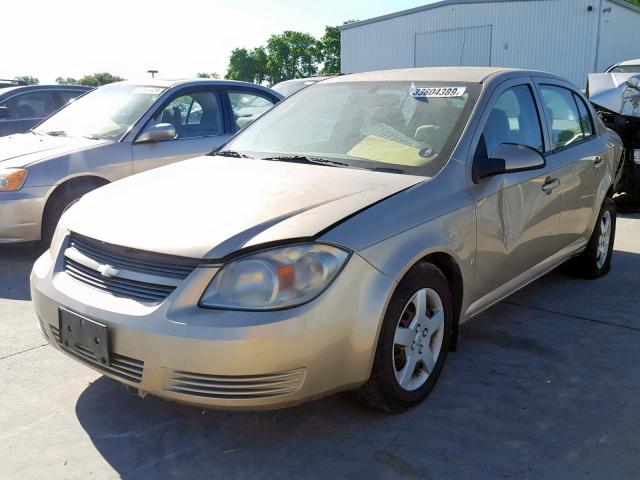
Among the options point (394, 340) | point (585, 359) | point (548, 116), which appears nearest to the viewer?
point (394, 340)

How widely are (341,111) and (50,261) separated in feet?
6.01

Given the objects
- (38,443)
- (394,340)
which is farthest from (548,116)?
(38,443)

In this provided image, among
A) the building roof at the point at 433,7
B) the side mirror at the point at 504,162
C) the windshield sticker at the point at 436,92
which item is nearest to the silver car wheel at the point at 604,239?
the side mirror at the point at 504,162

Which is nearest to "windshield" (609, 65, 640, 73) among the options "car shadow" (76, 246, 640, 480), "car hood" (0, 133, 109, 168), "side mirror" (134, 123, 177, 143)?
"side mirror" (134, 123, 177, 143)

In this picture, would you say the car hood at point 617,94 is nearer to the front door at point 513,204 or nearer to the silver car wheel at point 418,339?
the front door at point 513,204

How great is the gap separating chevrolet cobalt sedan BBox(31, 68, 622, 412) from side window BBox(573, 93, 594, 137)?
71 centimetres

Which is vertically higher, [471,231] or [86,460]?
[471,231]

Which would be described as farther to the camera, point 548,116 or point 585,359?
point 548,116

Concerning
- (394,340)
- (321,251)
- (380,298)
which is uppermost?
(321,251)

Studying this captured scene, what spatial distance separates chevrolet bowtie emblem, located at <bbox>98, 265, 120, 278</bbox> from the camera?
2631 mm

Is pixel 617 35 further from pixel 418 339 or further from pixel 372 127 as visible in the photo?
pixel 418 339

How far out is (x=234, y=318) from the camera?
238 centimetres

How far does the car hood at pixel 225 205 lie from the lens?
2.56m

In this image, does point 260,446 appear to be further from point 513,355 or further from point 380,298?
point 513,355
